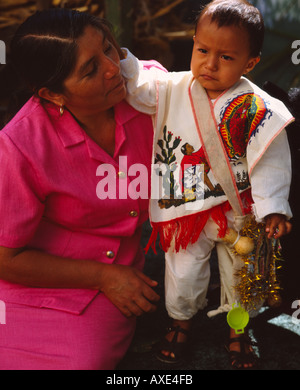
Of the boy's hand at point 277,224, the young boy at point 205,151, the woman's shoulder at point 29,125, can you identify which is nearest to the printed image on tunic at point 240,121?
the young boy at point 205,151

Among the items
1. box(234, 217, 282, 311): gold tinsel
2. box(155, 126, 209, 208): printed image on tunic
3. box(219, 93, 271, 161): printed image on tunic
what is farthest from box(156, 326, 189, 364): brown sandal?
box(219, 93, 271, 161): printed image on tunic

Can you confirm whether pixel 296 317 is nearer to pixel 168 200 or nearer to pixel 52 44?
pixel 168 200

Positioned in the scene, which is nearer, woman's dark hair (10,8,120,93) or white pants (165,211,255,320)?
woman's dark hair (10,8,120,93)

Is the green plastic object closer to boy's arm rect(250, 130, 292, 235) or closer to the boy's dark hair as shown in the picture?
boy's arm rect(250, 130, 292, 235)

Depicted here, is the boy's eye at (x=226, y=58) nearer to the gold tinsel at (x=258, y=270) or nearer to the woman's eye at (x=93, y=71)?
the woman's eye at (x=93, y=71)

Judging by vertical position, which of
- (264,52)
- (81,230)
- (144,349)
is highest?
(264,52)

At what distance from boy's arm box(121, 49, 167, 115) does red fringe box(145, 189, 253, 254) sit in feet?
1.35

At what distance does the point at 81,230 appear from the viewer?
177cm

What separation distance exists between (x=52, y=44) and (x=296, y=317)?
56.3 inches

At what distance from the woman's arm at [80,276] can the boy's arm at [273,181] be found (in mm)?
527

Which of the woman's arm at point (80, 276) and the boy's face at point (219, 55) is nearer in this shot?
the boy's face at point (219, 55)

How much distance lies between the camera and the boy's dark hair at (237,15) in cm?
145

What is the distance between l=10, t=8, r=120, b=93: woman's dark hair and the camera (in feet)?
4.81
